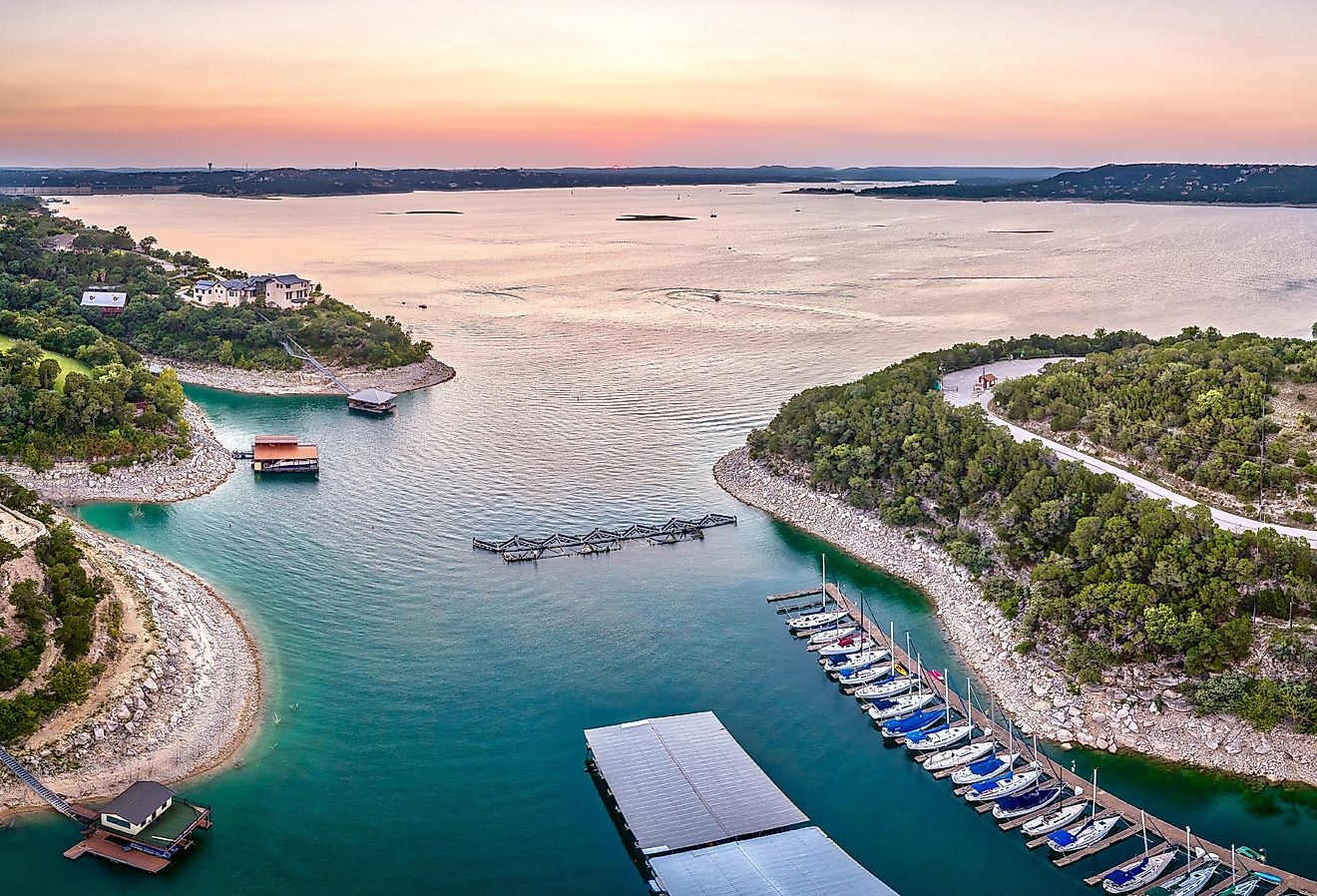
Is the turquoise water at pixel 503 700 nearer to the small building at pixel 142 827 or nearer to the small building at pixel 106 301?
the small building at pixel 142 827

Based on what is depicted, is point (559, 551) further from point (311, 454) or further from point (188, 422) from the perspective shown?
point (188, 422)

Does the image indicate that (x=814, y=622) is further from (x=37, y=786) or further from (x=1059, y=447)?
(x=37, y=786)

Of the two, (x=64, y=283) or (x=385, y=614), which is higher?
(x=64, y=283)

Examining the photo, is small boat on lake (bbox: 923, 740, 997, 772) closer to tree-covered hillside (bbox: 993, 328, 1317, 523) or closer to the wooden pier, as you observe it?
the wooden pier

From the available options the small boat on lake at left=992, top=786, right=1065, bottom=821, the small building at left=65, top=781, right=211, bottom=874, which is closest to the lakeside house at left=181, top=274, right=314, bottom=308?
the small building at left=65, top=781, right=211, bottom=874

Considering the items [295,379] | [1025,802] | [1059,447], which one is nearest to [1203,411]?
[1059,447]

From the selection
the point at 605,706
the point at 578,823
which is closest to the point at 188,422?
the point at 605,706
